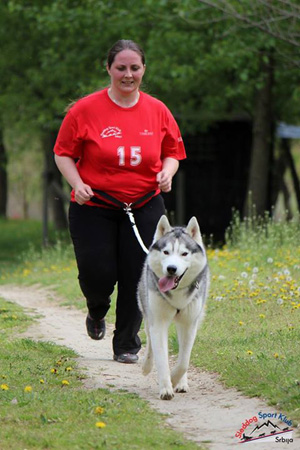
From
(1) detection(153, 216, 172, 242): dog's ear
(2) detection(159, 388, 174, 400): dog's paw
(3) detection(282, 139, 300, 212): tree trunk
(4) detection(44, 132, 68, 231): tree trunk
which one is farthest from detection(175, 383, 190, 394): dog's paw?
(3) detection(282, 139, 300, 212): tree trunk

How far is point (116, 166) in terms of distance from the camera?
657 centimetres

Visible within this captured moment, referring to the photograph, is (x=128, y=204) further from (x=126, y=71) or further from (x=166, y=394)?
(x=166, y=394)

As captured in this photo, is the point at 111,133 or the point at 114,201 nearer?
the point at 111,133

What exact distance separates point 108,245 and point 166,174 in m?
0.75

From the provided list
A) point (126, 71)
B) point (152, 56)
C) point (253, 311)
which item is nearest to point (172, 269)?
point (126, 71)

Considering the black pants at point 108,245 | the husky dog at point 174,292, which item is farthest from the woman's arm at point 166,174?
the husky dog at point 174,292

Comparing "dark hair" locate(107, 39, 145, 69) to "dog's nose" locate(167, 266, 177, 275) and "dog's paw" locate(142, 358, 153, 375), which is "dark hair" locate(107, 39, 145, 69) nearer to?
"dog's nose" locate(167, 266, 177, 275)

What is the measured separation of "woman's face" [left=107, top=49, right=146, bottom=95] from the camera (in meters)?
6.53

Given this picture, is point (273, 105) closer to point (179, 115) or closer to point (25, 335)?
point (179, 115)

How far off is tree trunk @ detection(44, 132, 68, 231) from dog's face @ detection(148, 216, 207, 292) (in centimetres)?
1325

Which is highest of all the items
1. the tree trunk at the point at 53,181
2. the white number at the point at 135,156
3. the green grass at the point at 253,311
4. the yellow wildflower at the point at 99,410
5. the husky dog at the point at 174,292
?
the white number at the point at 135,156

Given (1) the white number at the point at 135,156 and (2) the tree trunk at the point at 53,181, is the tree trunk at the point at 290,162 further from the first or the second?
(1) the white number at the point at 135,156

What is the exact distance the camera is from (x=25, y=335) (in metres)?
8.59

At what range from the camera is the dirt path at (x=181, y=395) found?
5.12m
